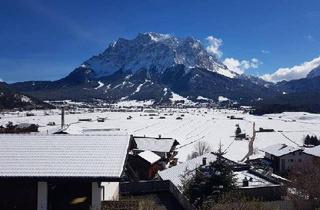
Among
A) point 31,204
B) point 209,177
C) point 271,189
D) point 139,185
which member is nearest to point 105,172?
point 31,204

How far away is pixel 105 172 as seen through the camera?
49.6 ft

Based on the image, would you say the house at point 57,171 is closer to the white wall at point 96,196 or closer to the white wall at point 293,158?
the white wall at point 96,196

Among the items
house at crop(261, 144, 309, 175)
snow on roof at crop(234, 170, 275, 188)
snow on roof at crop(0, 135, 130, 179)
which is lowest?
house at crop(261, 144, 309, 175)

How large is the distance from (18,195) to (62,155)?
6.46 feet

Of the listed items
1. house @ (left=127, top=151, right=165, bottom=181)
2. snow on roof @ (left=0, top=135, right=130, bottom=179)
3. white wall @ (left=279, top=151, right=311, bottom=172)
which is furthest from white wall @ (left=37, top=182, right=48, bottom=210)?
white wall @ (left=279, top=151, right=311, bottom=172)

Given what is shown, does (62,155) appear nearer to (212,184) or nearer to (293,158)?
(212,184)

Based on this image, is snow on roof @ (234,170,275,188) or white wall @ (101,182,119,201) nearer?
white wall @ (101,182,119,201)

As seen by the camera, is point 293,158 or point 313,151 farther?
point 293,158

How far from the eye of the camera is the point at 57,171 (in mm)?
15266

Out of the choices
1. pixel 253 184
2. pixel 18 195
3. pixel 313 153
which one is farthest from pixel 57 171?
pixel 313 153

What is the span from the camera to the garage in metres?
15.9

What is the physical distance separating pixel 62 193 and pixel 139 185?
1044cm

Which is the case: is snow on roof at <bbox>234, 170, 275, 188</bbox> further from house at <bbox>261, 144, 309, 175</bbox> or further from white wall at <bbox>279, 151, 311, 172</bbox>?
white wall at <bbox>279, 151, 311, 172</bbox>

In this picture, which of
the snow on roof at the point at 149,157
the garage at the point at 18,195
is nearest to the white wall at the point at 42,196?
the garage at the point at 18,195
